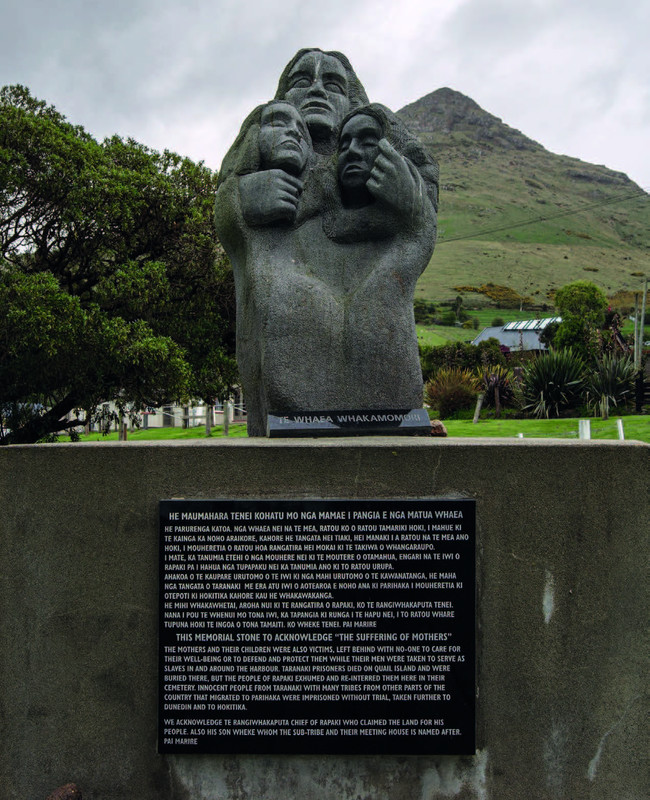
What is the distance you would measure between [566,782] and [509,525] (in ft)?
3.40

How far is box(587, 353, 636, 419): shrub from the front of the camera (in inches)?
765

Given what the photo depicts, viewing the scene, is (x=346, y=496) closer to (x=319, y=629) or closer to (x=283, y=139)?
(x=319, y=629)

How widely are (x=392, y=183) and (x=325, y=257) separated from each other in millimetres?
545

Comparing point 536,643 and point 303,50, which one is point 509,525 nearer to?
point 536,643

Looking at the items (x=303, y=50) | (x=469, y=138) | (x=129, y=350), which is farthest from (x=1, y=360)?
(x=469, y=138)

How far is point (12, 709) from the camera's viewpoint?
2770 mm

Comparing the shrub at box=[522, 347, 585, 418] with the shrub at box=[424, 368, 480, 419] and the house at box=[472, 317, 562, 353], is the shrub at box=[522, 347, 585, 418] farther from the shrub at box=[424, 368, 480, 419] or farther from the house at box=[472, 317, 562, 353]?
the house at box=[472, 317, 562, 353]

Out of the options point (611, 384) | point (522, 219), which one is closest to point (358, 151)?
point (611, 384)

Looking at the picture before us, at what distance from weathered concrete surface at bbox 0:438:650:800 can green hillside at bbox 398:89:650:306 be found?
84.7 meters

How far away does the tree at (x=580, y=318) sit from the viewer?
26.2 meters

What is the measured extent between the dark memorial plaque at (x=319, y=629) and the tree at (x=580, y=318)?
2341 centimetres

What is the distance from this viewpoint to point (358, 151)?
387 cm

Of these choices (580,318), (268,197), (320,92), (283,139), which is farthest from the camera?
(580,318)

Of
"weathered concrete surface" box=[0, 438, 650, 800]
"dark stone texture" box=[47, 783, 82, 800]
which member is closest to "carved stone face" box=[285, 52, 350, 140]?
"weathered concrete surface" box=[0, 438, 650, 800]
